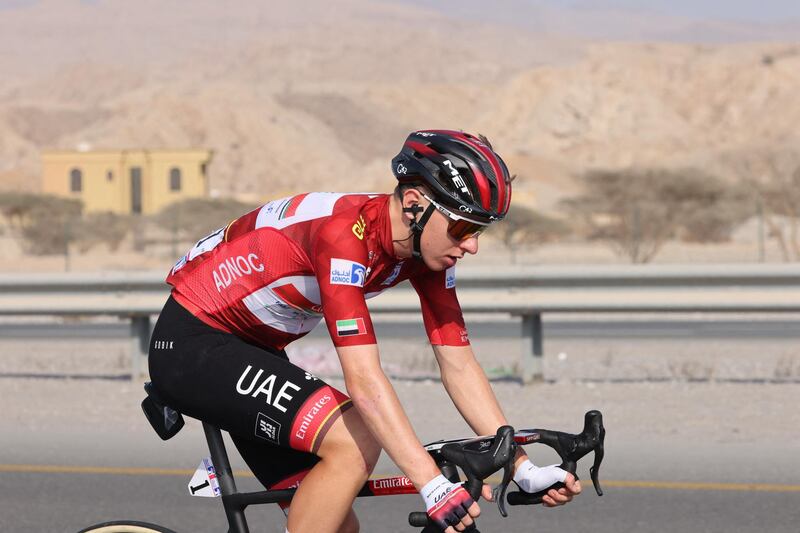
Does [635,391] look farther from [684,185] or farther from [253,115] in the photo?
[253,115]

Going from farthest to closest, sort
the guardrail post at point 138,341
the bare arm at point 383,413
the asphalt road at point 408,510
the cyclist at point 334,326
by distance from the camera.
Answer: the guardrail post at point 138,341 → the asphalt road at point 408,510 → the cyclist at point 334,326 → the bare arm at point 383,413

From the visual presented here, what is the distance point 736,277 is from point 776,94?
3330 inches

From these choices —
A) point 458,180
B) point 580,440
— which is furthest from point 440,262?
point 580,440

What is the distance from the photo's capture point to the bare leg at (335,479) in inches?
135

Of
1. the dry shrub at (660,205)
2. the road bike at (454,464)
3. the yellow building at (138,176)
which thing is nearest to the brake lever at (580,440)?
the road bike at (454,464)

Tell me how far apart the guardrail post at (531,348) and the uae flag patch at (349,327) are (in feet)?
23.3

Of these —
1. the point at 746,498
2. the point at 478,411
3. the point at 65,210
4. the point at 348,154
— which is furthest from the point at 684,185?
the point at 348,154

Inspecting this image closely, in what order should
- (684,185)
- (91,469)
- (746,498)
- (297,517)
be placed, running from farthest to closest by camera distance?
1. (684,185)
2. (91,469)
3. (746,498)
4. (297,517)

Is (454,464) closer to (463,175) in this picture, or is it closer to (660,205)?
(463,175)

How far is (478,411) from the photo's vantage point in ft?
12.6

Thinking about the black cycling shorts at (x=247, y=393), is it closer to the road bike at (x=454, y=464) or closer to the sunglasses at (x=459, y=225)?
the road bike at (x=454, y=464)

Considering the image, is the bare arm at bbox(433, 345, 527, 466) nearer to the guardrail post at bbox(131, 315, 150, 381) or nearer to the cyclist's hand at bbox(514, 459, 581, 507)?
the cyclist's hand at bbox(514, 459, 581, 507)

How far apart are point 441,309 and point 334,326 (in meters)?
0.54

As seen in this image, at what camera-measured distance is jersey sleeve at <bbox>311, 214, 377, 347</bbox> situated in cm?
342
